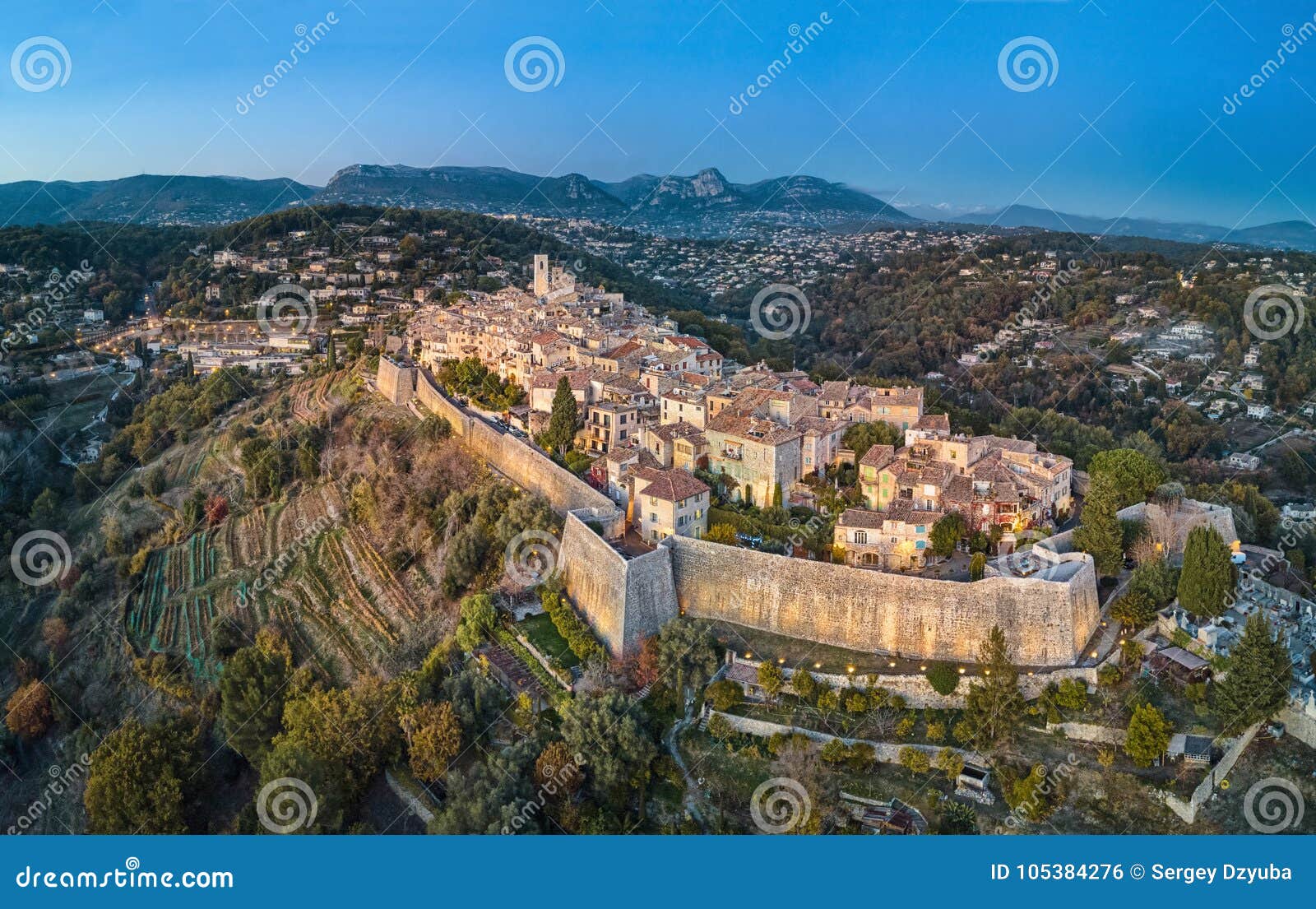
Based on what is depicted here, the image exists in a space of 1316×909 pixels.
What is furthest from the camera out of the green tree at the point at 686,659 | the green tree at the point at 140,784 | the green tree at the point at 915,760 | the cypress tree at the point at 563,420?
the cypress tree at the point at 563,420

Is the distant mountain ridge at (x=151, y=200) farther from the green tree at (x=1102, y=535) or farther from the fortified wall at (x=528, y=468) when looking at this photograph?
the green tree at (x=1102, y=535)

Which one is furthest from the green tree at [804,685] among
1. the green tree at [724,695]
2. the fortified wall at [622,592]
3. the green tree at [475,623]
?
the green tree at [475,623]

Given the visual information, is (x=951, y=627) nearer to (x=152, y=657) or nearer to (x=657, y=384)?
(x=657, y=384)

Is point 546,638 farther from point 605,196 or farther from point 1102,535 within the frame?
point 605,196

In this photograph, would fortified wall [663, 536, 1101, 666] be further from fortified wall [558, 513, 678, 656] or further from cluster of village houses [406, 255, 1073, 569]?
cluster of village houses [406, 255, 1073, 569]

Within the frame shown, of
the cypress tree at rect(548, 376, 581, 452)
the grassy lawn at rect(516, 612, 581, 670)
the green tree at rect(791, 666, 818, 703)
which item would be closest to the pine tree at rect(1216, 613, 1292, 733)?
the green tree at rect(791, 666, 818, 703)

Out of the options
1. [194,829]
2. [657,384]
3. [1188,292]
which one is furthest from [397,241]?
[194,829]
